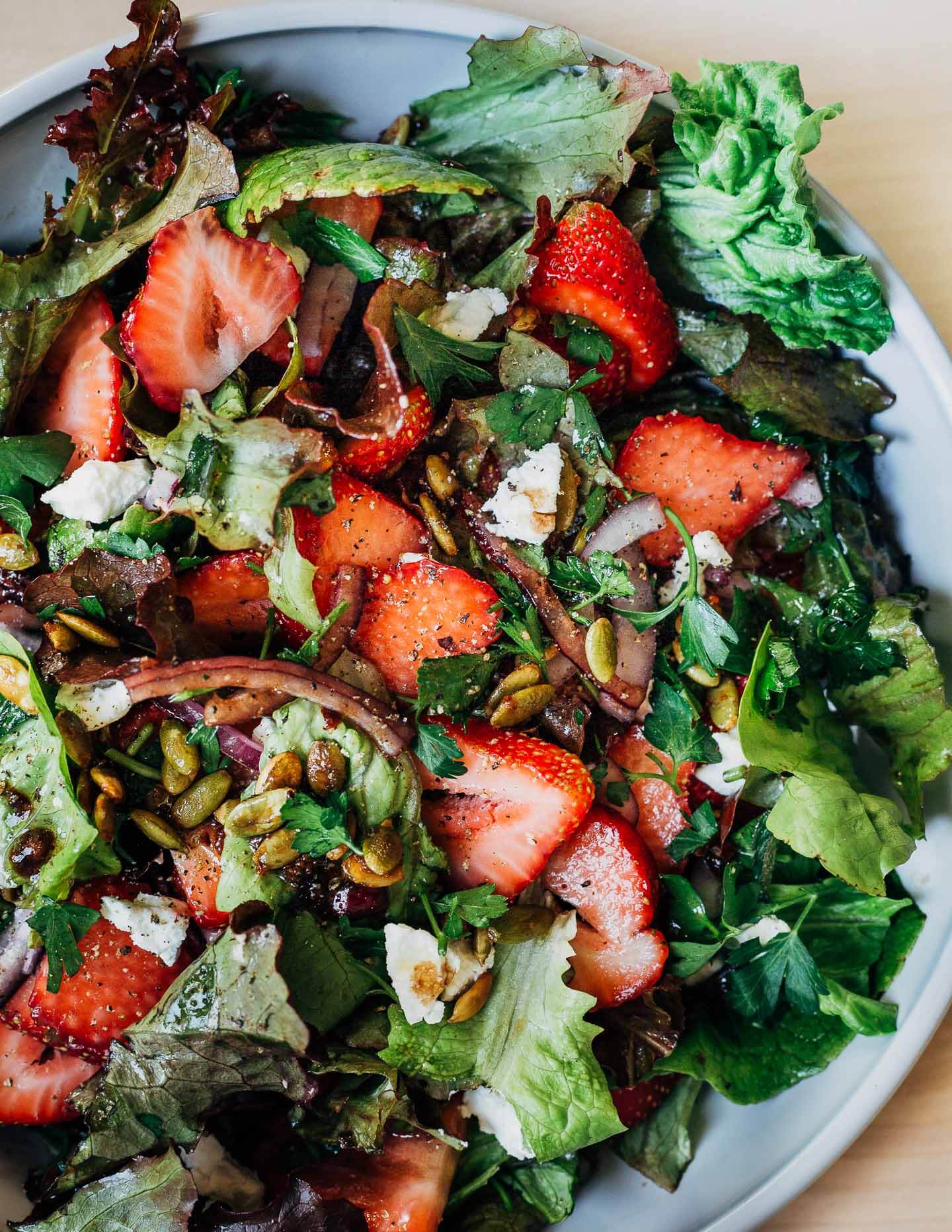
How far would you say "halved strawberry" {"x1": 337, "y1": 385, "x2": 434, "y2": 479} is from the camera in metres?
1.74

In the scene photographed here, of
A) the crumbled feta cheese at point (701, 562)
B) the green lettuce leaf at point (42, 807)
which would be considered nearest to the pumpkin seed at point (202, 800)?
the green lettuce leaf at point (42, 807)

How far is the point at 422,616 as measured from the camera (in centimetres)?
176

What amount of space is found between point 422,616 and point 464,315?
567mm

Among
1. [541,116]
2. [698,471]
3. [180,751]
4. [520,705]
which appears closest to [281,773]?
[180,751]

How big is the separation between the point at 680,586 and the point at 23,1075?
1.56m

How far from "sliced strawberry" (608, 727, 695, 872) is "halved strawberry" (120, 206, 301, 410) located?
105 cm

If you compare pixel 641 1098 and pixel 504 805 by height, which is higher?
pixel 504 805

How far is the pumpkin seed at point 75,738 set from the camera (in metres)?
1.63

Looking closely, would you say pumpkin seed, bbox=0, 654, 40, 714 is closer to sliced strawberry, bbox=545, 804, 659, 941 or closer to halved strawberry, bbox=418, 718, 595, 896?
halved strawberry, bbox=418, 718, 595, 896

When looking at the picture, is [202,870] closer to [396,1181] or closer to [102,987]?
[102,987]

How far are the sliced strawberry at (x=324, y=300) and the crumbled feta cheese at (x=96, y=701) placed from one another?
2.24ft

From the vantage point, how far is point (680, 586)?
1.87 metres

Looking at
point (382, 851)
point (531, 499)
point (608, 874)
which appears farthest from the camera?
point (608, 874)

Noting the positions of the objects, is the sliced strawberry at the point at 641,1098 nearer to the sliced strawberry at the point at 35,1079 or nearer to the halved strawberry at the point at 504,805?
the halved strawberry at the point at 504,805
